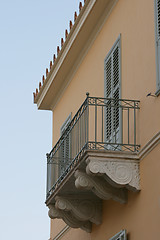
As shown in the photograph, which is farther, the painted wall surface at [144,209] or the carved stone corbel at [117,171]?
the carved stone corbel at [117,171]

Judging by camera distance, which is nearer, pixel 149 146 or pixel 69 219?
pixel 149 146

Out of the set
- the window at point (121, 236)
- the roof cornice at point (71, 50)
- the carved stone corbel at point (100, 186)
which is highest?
the roof cornice at point (71, 50)

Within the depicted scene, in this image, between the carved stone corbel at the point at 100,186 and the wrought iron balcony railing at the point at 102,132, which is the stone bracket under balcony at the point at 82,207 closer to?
the wrought iron balcony railing at the point at 102,132

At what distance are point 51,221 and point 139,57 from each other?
6.99m

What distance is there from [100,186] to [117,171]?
634 mm

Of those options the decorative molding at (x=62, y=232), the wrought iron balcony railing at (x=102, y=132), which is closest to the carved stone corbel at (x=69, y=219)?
the wrought iron balcony railing at (x=102, y=132)

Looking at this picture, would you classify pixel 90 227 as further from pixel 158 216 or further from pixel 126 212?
pixel 158 216

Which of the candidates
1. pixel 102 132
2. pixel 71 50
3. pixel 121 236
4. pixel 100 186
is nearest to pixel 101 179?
pixel 100 186

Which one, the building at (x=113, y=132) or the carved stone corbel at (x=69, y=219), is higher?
the building at (x=113, y=132)

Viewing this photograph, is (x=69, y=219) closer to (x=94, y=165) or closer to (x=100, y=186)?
(x=100, y=186)

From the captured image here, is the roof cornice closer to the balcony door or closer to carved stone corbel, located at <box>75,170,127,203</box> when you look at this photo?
the balcony door

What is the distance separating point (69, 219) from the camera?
13664 mm

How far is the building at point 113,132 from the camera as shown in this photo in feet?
35.9

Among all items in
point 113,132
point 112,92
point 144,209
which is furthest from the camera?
point 112,92
